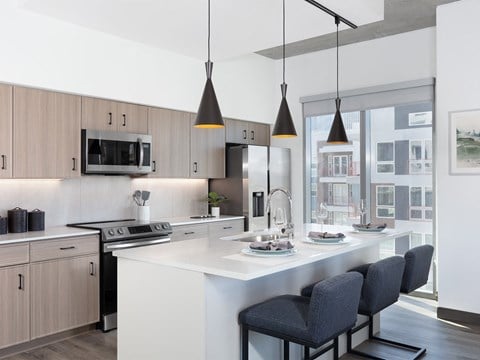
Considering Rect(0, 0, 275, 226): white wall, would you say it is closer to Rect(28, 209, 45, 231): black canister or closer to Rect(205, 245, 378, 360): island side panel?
Rect(28, 209, 45, 231): black canister

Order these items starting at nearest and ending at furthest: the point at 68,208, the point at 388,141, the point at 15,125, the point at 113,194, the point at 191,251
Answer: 1. the point at 191,251
2. the point at 15,125
3. the point at 68,208
4. the point at 113,194
5. the point at 388,141

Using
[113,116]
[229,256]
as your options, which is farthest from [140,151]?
[229,256]

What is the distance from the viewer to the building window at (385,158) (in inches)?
220

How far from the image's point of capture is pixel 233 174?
5.78 metres

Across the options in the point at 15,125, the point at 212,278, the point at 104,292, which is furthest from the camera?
the point at 104,292

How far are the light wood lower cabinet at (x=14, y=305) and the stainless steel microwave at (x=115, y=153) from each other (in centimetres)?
119

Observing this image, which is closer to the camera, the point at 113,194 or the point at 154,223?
the point at 154,223


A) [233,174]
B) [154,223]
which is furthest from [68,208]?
[233,174]

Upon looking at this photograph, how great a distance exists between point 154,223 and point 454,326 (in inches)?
121

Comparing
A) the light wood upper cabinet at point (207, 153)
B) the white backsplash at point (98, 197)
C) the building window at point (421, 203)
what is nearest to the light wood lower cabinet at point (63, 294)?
the white backsplash at point (98, 197)

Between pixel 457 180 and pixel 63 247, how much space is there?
3.75 metres

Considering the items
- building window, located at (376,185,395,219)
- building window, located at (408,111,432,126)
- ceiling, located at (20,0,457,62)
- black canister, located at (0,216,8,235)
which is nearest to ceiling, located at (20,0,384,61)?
ceiling, located at (20,0,457,62)

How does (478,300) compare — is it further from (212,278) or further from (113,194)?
(113,194)

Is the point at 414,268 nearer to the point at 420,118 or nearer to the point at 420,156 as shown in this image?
the point at 420,156
